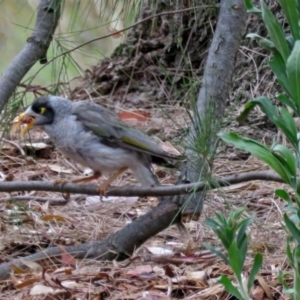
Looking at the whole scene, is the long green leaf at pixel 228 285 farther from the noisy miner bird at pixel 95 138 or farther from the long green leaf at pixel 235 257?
the noisy miner bird at pixel 95 138

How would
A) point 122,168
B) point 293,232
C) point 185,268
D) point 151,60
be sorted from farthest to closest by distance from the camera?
point 151,60 < point 122,168 < point 185,268 < point 293,232

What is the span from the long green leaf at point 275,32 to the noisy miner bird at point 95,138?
6.39ft

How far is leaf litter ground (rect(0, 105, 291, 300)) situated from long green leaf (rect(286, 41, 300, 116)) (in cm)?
106

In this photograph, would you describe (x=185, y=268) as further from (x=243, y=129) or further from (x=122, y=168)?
(x=243, y=129)

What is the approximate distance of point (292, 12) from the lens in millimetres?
2324

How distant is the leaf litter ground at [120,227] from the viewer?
11.7ft

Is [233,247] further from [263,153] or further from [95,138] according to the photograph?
[95,138]

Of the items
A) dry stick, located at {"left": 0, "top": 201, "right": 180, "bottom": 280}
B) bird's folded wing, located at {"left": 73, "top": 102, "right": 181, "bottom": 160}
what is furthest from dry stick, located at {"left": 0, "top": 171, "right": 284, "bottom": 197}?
bird's folded wing, located at {"left": 73, "top": 102, "right": 181, "bottom": 160}

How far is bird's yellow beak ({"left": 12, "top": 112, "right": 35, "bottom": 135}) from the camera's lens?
4.41 metres

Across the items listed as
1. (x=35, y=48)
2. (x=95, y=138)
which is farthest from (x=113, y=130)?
(x=35, y=48)

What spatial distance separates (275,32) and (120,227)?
268cm

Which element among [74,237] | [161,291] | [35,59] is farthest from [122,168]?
[161,291]

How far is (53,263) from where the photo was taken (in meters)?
4.03

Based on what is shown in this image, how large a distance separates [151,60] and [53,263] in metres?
3.26
